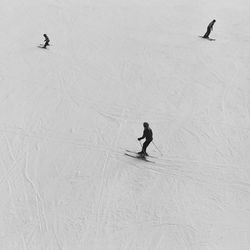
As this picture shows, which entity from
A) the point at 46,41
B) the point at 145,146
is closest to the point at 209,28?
the point at 46,41

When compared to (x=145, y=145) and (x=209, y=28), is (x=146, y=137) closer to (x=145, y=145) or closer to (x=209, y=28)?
(x=145, y=145)

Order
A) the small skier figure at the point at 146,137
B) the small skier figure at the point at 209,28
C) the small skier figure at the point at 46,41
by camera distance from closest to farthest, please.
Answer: the small skier figure at the point at 146,137 → the small skier figure at the point at 46,41 → the small skier figure at the point at 209,28

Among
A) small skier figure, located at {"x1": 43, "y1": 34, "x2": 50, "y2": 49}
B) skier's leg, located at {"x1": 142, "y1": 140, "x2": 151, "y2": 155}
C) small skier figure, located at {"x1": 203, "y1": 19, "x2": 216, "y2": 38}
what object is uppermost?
small skier figure, located at {"x1": 203, "y1": 19, "x2": 216, "y2": 38}

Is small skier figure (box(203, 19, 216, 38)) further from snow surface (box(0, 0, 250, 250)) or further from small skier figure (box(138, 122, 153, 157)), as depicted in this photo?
small skier figure (box(138, 122, 153, 157))

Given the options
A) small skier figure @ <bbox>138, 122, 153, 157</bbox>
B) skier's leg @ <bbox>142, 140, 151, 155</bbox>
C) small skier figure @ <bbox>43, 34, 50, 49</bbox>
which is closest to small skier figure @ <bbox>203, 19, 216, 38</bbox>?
small skier figure @ <bbox>43, 34, 50, 49</bbox>

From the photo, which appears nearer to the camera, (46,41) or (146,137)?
(146,137)

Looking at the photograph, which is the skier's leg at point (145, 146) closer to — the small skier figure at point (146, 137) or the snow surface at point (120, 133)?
the small skier figure at point (146, 137)

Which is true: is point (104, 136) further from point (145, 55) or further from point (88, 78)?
point (145, 55)

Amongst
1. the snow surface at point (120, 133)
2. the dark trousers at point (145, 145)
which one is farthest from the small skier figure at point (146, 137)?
the snow surface at point (120, 133)
